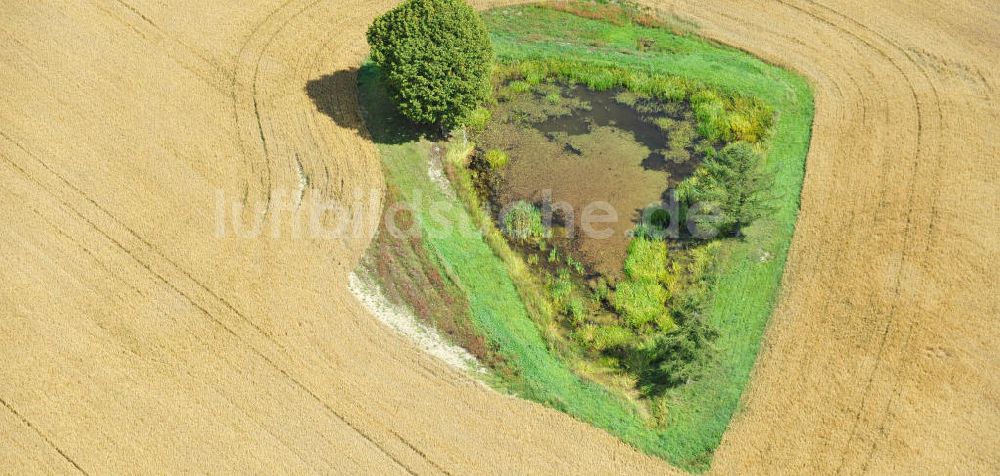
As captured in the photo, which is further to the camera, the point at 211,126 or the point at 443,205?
the point at 211,126

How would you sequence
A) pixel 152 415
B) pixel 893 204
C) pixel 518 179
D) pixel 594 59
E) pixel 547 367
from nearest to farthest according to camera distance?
1. pixel 152 415
2. pixel 547 367
3. pixel 893 204
4. pixel 518 179
5. pixel 594 59

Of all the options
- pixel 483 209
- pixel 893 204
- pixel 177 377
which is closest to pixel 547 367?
pixel 483 209

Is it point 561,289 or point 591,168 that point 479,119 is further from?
point 561,289

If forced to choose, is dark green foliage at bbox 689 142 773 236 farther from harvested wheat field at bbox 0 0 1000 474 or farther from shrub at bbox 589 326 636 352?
shrub at bbox 589 326 636 352

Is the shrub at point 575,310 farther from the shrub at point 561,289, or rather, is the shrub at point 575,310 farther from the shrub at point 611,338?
the shrub at point 611,338

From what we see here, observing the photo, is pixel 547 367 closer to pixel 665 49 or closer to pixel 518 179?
pixel 518 179

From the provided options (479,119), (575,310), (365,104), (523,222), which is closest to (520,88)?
(479,119)

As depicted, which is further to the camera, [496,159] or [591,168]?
[496,159]
